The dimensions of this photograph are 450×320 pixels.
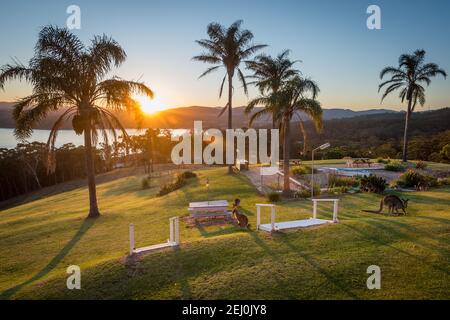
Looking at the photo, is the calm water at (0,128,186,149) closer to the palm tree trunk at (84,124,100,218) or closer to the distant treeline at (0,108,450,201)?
the palm tree trunk at (84,124,100,218)

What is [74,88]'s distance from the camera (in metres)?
15.0

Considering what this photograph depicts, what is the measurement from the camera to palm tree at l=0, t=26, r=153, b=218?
14362 millimetres

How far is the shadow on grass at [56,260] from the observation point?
759cm

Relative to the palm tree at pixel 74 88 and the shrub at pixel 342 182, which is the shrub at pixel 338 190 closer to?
the shrub at pixel 342 182

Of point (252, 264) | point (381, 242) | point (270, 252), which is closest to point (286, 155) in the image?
point (381, 242)

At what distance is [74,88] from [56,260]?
841 centimetres

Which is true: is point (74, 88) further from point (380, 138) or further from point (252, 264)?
point (380, 138)

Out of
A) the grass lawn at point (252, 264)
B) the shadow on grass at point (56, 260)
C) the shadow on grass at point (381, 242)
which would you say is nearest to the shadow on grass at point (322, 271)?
the grass lawn at point (252, 264)

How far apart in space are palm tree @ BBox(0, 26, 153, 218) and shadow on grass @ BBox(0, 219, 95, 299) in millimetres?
2463

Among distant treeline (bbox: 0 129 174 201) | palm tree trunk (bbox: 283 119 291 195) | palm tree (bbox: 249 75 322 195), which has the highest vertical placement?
palm tree (bbox: 249 75 322 195)

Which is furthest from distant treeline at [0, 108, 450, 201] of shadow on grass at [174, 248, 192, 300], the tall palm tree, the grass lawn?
shadow on grass at [174, 248, 192, 300]

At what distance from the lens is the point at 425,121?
8188cm
